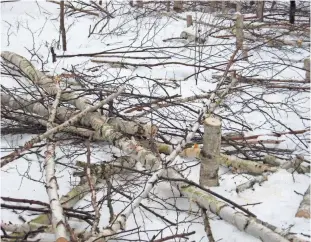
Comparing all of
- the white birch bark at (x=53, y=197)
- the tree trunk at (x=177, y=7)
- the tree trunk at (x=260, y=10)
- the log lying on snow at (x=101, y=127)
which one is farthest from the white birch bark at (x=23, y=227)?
the tree trunk at (x=177, y=7)

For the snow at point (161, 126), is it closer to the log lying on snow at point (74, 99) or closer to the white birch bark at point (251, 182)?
the white birch bark at point (251, 182)

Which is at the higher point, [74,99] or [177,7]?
[177,7]

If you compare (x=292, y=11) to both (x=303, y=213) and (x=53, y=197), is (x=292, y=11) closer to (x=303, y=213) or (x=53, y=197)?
(x=303, y=213)

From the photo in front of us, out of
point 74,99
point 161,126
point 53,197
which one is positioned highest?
point 74,99

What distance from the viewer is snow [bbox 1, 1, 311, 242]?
10.4 feet

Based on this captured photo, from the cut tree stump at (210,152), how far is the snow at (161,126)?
0.34ft

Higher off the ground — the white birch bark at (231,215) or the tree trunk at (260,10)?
the tree trunk at (260,10)

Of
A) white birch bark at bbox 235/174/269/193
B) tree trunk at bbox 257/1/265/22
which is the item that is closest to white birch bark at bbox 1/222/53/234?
white birch bark at bbox 235/174/269/193

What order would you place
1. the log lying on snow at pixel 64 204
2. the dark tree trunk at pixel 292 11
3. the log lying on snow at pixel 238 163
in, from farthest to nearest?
the dark tree trunk at pixel 292 11 → the log lying on snow at pixel 238 163 → the log lying on snow at pixel 64 204

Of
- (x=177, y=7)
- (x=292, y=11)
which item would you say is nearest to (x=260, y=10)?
(x=292, y=11)

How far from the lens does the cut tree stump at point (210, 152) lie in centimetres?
345

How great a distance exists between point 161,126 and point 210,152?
50.4 inches

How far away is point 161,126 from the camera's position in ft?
15.5

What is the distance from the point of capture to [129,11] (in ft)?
32.3
